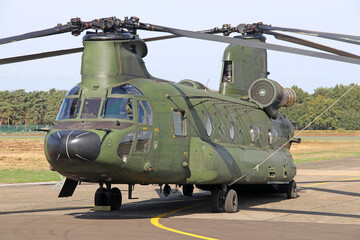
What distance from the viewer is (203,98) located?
54.7ft

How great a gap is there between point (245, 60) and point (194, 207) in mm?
7151

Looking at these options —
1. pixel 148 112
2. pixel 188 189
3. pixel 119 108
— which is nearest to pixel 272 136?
pixel 188 189

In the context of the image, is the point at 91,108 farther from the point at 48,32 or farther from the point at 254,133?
the point at 254,133

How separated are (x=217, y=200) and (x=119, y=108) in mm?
4361

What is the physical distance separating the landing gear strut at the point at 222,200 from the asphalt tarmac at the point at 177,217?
0.33m

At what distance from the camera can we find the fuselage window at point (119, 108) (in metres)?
13.6

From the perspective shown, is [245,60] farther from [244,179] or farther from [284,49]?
[284,49]

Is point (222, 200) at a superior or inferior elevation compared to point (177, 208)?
superior

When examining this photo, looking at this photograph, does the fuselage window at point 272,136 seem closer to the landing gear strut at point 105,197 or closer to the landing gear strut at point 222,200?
the landing gear strut at point 222,200

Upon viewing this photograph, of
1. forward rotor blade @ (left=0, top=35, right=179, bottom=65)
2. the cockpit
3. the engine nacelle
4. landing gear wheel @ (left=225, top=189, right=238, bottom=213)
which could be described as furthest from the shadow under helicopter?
forward rotor blade @ (left=0, top=35, right=179, bottom=65)

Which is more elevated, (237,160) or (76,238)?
(237,160)

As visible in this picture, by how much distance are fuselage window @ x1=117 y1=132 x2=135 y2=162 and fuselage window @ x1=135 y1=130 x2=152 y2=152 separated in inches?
9.1

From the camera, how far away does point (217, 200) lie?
15836mm

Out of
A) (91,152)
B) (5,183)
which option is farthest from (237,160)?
(5,183)
